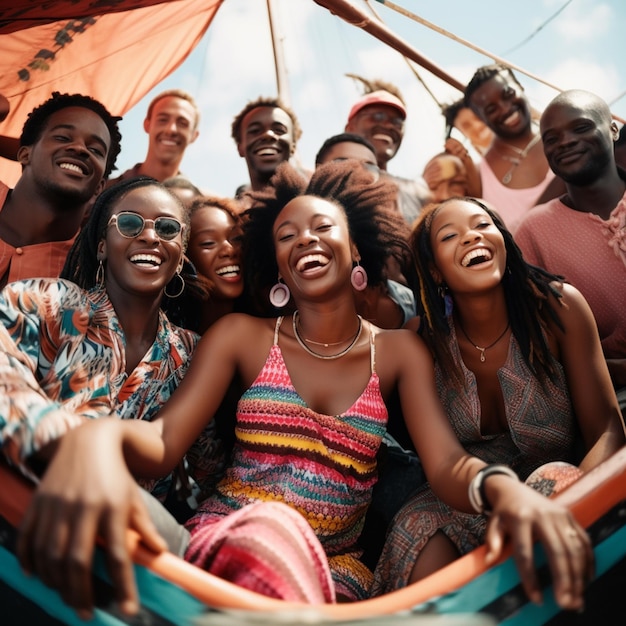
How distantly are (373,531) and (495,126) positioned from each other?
3655 mm

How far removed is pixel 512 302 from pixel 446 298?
254mm

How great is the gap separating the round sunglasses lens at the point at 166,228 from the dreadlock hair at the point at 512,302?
0.97 metres

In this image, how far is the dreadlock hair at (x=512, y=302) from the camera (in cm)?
227

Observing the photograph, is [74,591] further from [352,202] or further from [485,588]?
[352,202]

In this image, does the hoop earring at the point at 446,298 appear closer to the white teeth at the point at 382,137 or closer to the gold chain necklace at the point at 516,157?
the gold chain necklace at the point at 516,157

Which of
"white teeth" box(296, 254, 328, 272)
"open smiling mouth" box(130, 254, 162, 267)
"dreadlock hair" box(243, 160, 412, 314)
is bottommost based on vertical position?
"open smiling mouth" box(130, 254, 162, 267)

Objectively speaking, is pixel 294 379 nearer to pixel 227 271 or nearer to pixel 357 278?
pixel 357 278

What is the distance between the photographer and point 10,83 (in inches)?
161

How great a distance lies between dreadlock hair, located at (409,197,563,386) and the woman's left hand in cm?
100

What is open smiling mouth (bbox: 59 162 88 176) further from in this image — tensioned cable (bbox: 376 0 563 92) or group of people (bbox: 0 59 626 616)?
tensioned cable (bbox: 376 0 563 92)

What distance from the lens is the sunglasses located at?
2.21 metres

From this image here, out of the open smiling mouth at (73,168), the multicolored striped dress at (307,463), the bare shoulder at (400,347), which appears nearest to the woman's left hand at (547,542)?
the multicolored striped dress at (307,463)

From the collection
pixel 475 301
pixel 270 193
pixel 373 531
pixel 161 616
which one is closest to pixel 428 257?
pixel 475 301

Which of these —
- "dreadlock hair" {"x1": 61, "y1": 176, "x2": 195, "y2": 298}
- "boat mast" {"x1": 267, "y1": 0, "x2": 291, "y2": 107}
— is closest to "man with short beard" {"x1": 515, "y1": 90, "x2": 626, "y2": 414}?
"dreadlock hair" {"x1": 61, "y1": 176, "x2": 195, "y2": 298}
